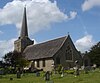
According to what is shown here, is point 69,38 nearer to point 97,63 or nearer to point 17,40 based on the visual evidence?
point 97,63

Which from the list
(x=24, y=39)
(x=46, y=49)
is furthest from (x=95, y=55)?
(x=24, y=39)

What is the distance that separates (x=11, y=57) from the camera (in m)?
73.1

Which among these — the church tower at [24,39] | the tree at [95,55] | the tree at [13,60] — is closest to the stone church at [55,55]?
the tree at [95,55]

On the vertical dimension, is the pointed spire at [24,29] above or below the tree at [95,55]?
above

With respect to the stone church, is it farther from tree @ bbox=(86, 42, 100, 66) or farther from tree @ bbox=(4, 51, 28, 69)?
tree @ bbox=(4, 51, 28, 69)

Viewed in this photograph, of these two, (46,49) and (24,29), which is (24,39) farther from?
(46,49)

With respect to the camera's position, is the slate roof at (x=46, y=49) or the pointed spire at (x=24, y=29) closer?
the slate roof at (x=46, y=49)

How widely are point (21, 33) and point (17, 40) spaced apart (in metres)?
3.42

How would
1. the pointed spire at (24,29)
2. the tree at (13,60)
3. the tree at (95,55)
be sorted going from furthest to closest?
the pointed spire at (24,29)
the tree at (95,55)
the tree at (13,60)

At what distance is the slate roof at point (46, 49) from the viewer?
80062 mm

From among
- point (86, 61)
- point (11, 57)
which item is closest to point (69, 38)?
point (86, 61)

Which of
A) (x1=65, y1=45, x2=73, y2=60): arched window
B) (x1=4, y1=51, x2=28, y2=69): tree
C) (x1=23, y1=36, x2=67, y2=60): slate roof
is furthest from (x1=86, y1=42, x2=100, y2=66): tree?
(x1=4, y1=51, x2=28, y2=69): tree

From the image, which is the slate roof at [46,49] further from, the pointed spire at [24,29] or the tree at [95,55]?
the pointed spire at [24,29]

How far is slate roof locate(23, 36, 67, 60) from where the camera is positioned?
263 ft
